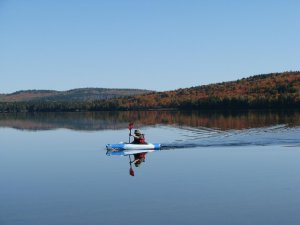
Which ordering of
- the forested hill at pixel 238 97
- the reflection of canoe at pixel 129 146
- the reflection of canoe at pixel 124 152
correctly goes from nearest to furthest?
the reflection of canoe at pixel 124 152, the reflection of canoe at pixel 129 146, the forested hill at pixel 238 97

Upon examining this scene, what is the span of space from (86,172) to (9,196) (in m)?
7.55

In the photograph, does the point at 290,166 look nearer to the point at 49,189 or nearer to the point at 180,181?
the point at 180,181

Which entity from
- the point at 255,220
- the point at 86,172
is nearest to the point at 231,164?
the point at 86,172

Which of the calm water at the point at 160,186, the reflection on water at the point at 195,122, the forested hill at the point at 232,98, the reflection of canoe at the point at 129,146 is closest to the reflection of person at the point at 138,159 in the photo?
the calm water at the point at 160,186

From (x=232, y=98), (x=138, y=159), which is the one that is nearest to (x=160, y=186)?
(x=138, y=159)

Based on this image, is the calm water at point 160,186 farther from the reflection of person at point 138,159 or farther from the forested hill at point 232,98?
the forested hill at point 232,98

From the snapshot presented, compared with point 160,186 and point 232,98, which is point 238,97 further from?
point 160,186

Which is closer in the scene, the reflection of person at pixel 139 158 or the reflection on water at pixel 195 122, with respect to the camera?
the reflection of person at pixel 139 158

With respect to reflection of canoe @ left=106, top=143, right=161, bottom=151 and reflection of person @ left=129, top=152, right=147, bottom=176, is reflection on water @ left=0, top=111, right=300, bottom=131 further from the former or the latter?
reflection of person @ left=129, top=152, right=147, bottom=176

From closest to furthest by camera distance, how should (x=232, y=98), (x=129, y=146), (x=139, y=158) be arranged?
(x=139, y=158), (x=129, y=146), (x=232, y=98)

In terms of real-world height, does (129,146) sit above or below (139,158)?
above

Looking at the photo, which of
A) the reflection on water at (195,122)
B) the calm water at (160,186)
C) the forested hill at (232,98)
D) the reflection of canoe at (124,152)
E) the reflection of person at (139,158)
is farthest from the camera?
the forested hill at (232,98)

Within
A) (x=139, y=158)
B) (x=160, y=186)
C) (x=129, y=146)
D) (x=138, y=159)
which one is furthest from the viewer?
(x=129, y=146)

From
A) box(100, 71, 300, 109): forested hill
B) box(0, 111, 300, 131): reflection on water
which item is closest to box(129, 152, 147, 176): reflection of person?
box(0, 111, 300, 131): reflection on water
